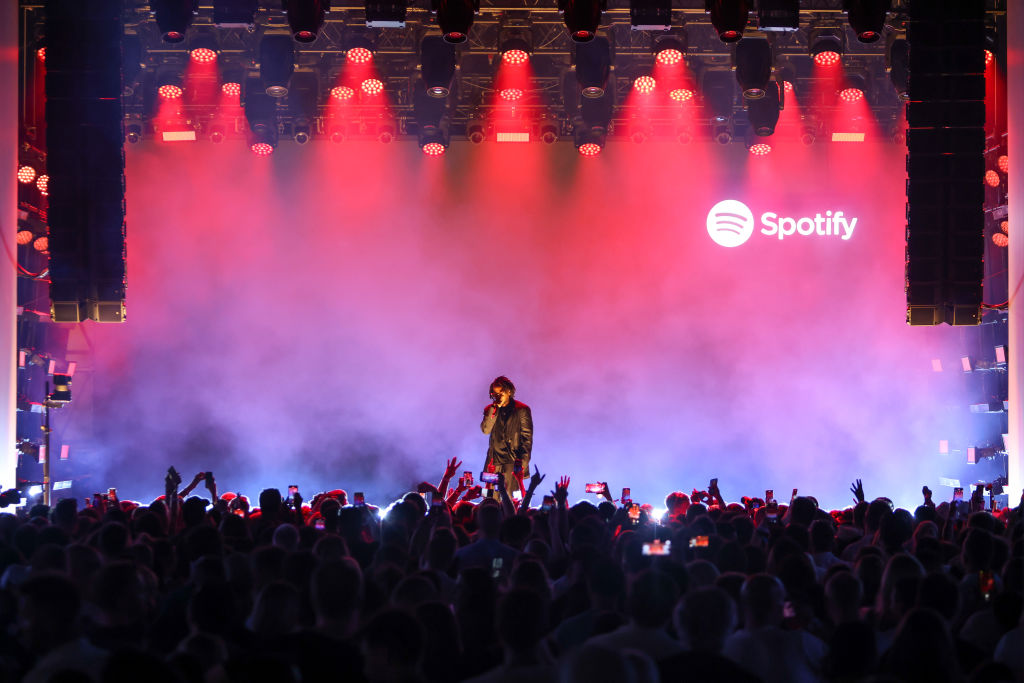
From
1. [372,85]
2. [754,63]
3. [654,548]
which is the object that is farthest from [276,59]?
[654,548]

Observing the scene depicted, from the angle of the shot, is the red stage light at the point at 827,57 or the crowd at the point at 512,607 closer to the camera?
the crowd at the point at 512,607

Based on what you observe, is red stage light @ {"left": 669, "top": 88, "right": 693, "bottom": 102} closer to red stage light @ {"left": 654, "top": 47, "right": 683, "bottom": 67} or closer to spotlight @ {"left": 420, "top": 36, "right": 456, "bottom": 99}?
red stage light @ {"left": 654, "top": 47, "right": 683, "bottom": 67}

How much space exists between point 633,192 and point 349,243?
12.4 feet

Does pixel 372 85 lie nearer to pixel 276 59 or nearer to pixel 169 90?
pixel 276 59

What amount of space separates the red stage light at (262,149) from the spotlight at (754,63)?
19.3 feet

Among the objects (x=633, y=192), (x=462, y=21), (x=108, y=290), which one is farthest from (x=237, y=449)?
(x=462, y=21)

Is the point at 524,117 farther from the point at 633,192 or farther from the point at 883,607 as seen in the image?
the point at 883,607

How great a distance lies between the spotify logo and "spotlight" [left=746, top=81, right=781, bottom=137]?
1526 mm

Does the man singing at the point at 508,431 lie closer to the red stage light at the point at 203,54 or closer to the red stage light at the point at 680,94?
the red stage light at the point at 680,94

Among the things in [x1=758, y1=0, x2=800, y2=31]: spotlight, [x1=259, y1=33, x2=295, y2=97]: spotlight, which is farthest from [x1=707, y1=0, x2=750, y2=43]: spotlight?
[x1=259, y1=33, x2=295, y2=97]: spotlight

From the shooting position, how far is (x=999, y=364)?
11102mm

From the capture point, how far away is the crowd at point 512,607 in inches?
102

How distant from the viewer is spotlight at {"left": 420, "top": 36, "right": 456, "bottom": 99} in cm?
978

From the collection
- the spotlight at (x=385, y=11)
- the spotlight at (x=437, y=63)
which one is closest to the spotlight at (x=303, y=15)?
the spotlight at (x=385, y=11)
